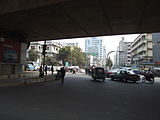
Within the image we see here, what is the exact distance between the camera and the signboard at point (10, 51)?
18.1 metres

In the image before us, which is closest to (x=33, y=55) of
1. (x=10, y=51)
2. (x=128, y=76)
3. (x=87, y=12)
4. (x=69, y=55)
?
(x=69, y=55)

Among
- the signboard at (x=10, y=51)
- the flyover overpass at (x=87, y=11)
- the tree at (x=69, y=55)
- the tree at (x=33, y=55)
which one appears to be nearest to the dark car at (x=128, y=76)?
the flyover overpass at (x=87, y=11)

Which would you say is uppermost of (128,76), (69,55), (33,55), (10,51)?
(69,55)

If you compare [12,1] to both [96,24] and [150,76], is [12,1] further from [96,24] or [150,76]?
[150,76]

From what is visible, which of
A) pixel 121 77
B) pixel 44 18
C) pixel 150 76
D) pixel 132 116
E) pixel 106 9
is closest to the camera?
pixel 132 116

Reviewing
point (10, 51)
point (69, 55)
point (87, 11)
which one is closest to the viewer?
point (87, 11)

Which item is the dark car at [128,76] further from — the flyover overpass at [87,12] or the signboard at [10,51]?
the signboard at [10,51]

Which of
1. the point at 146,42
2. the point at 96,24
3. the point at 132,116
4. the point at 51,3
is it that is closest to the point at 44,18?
the point at 51,3

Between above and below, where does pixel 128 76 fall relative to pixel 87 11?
below

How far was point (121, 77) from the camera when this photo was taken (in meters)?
20.6

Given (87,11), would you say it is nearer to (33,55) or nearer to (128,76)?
(128,76)

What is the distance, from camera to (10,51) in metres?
19.2

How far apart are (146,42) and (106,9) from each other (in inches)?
2493

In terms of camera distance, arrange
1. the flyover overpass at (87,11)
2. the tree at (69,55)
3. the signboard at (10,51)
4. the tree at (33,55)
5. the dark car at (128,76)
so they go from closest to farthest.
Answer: the flyover overpass at (87,11)
the signboard at (10,51)
the dark car at (128,76)
the tree at (33,55)
the tree at (69,55)
